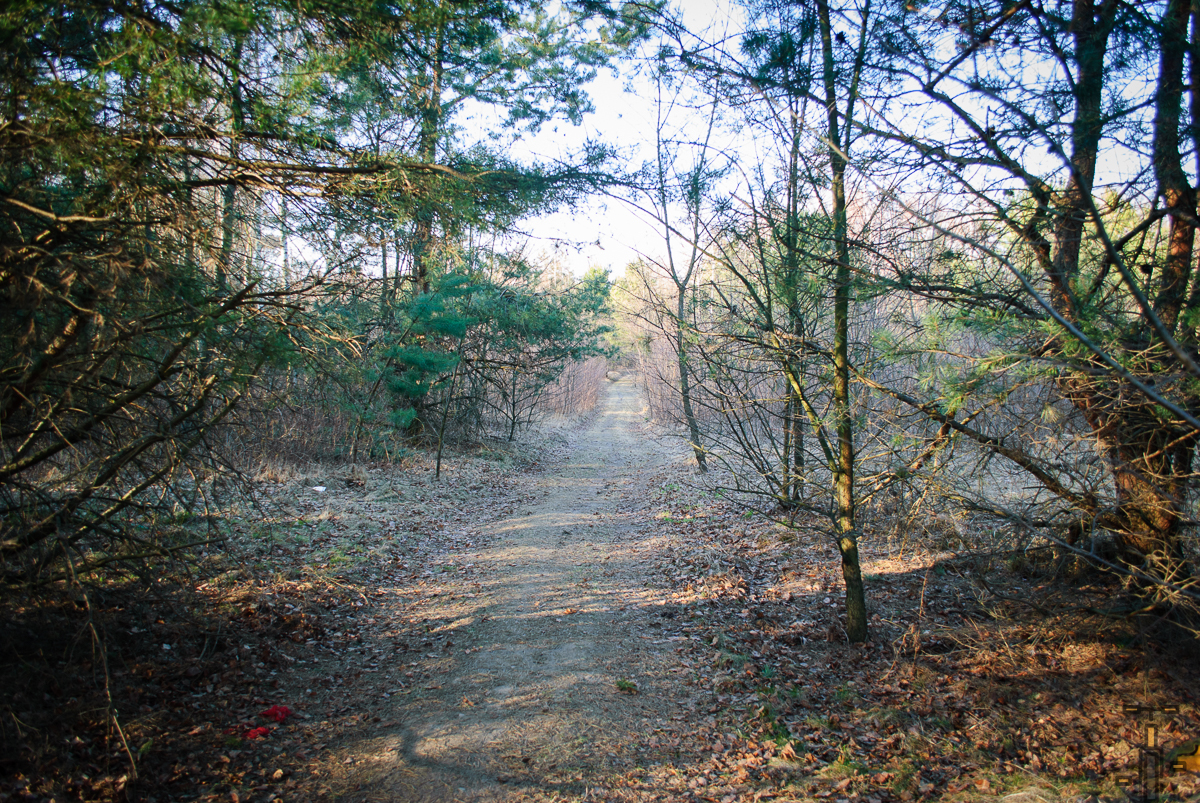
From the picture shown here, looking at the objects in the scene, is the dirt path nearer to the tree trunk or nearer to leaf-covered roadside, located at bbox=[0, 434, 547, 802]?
leaf-covered roadside, located at bbox=[0, 434, 547, 802]

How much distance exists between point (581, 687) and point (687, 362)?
2956mm

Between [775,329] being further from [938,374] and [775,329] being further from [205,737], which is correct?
[205,737]

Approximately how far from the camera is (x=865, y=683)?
453cm

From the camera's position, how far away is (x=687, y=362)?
552cm

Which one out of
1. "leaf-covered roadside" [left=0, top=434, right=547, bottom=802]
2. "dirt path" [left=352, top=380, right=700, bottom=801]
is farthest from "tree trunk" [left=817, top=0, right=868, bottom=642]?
"leaf-covered roadside" [left=0, top=434, right=547, bottom=802]

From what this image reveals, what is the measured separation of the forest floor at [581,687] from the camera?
3.32 m

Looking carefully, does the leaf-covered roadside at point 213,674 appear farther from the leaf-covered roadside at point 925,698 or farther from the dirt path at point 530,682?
the leaf-covered roadside at point 925,698

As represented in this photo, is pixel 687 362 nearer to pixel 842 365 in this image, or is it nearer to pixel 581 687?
pixel 842 365

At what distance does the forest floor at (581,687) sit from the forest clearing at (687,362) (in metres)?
0.03

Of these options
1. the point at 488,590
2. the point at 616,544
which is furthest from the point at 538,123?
the point at 488,590

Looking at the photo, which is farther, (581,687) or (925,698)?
(581,687)

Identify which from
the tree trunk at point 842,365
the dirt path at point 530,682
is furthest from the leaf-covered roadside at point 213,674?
the tree trunk at point 842,365

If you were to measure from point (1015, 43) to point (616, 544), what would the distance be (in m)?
6.83

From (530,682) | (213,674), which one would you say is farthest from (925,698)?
(213,674)
